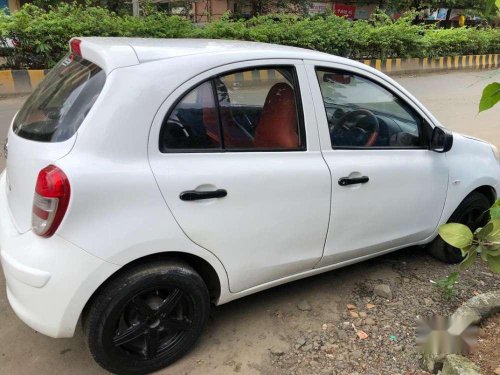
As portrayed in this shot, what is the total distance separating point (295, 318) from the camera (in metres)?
3.03

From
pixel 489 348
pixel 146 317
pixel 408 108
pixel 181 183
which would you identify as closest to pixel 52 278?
pixel 146 317

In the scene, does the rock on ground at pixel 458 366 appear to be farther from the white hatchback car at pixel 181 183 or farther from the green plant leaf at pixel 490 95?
the green plant leaf at pixel 490 95

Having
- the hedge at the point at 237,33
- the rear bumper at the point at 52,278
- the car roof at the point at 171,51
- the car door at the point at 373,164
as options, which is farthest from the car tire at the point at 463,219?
the hedge at the point at 237,33

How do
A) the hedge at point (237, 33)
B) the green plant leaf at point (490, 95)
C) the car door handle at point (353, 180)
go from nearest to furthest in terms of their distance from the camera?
the green plant leaf at point (490, 95), the car door handle at point (353, 180), the hedge at point (237, 33)

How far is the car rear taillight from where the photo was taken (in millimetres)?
2057

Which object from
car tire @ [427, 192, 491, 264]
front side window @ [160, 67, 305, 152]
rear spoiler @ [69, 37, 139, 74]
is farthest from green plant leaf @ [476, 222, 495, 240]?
rear spoiler @ [69, 37, 139, 74]

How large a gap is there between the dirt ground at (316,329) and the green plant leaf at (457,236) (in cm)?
69

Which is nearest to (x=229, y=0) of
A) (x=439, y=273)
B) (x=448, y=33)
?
(x=448, y=33)

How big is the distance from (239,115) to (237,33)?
34.9 feet

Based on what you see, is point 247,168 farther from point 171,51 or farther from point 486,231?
point 486,231

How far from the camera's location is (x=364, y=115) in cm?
315

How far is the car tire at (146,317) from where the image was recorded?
7.38ft

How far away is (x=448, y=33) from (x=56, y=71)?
61.1 feet

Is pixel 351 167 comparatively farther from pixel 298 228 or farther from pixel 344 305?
pixel 344 305
